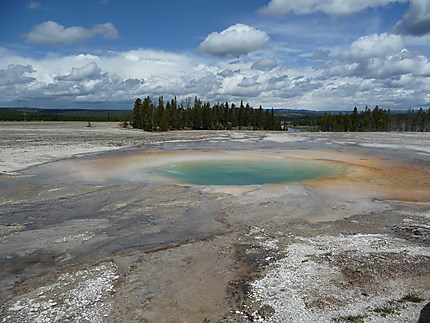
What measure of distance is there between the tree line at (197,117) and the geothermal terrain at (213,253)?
2019 inches

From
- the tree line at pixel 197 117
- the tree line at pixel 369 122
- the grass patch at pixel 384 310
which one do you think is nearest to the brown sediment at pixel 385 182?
the grass patch at pixel 384 310

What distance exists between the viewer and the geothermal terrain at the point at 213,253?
456cm

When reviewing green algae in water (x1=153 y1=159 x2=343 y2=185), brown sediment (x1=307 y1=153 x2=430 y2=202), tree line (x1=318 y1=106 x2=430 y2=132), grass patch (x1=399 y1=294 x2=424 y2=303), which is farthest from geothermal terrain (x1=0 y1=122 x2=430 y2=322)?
tree line (x1=318 y1=106 x2=430 y2=132)

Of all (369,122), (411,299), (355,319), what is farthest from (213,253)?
(369,122)

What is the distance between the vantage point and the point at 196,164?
61.9 ft

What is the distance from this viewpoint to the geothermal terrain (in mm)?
4559

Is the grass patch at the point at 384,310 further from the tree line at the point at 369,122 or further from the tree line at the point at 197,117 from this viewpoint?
the tree line at the point at 369,122

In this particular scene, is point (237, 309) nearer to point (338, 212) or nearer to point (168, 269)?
point (168, 269)

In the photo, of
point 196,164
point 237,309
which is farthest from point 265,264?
point 196,164

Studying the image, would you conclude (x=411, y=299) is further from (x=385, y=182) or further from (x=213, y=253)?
(x=385, y=182)

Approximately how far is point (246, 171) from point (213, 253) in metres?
10.4

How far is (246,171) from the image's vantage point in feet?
54.7

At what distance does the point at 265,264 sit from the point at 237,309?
1.53m

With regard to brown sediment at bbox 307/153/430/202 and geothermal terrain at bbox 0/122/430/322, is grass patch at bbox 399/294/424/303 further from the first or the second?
brown sediment at bbox 307/153/430/202
